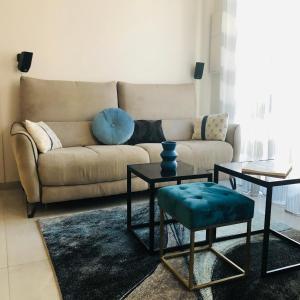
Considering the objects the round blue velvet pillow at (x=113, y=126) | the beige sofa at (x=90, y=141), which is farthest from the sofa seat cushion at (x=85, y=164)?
the round blue velvet pillow at (x=113, y=126)

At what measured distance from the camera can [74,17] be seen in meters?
3.36

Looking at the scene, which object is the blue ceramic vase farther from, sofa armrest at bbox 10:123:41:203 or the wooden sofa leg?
the wooden sofa leg

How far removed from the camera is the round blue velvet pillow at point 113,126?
10.3 feet

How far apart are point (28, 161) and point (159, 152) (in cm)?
107

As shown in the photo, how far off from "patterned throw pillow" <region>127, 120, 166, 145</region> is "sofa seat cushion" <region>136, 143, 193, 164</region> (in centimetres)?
21

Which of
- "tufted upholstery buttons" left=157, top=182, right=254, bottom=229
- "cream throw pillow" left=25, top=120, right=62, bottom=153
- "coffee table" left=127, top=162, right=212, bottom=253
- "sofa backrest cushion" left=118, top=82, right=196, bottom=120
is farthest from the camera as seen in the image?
"sofa backrest cushion" left=118, top=82, right=196, bottom=120

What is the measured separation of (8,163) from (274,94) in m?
2.59

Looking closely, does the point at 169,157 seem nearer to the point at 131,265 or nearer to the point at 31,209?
the point at 131,265

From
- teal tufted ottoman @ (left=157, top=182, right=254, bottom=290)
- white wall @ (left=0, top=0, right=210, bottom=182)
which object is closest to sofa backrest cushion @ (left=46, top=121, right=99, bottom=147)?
white wall @ (left=0, top=0, right=210, bottom=182)

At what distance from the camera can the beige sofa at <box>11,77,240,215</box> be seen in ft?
8.08

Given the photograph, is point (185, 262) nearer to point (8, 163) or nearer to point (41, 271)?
point (41, 271)

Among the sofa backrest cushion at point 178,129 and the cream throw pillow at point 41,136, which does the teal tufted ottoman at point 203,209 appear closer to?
the cream throw pillow at point 41,136

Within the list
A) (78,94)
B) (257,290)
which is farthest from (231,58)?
(257,290)

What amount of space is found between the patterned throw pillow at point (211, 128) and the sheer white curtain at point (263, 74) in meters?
0.31
